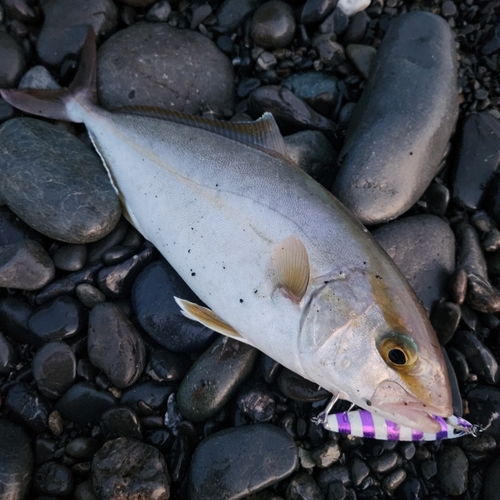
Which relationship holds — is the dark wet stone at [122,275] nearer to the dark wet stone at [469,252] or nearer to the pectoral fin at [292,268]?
the pectoral fin at [292,268]

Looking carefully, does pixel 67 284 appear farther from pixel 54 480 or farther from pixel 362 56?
pixel 362 56

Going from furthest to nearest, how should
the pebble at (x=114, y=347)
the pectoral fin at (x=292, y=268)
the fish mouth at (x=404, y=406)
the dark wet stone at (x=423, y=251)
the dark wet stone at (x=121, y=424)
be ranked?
the dark wet stone at (x=423, y=251) → the pebble at (x=114, y=347) → the dark wet stone at (x=121, y=424) → the pectoral fin at (x=292, y=268) → the fish mouth at (x=404, y=406)

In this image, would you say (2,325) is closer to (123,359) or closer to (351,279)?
(123,359)

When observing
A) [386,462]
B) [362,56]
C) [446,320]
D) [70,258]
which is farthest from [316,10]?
[386,462]

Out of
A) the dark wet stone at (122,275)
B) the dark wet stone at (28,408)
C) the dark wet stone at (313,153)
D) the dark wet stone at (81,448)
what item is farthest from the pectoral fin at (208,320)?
the dark wet stone at (313,153)

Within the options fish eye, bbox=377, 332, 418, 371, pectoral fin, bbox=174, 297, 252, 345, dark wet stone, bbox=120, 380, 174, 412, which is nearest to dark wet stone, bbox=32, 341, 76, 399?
dark wet stone, bbox=120, 380, 174, 412

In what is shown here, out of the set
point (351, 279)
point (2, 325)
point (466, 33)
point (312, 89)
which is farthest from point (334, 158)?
point (2, 325)
